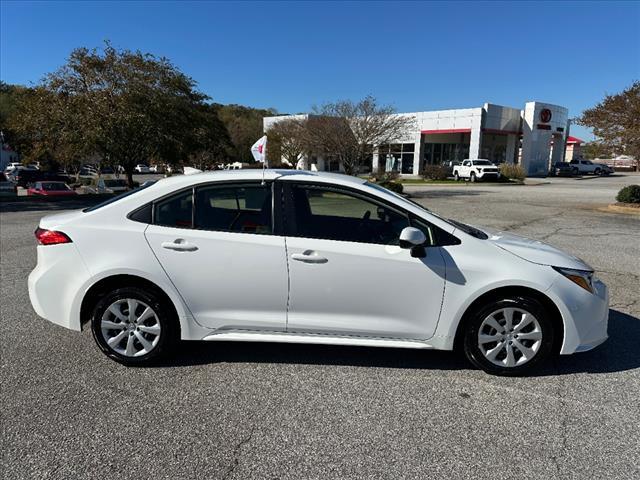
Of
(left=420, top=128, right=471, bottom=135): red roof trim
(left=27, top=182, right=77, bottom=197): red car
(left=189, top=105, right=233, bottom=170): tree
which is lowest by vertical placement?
(left=27, top=182, right=77, bottom=197): red car

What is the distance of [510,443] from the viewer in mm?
2803

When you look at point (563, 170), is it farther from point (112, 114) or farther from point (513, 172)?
point (112, 114)

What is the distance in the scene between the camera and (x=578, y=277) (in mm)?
3549

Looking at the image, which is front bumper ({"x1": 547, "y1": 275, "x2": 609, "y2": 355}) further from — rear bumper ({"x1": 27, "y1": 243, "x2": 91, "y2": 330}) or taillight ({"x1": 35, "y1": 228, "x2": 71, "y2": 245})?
taillight ({"x1": 35, "y1": 228, "x2": 71, "y2": 245})

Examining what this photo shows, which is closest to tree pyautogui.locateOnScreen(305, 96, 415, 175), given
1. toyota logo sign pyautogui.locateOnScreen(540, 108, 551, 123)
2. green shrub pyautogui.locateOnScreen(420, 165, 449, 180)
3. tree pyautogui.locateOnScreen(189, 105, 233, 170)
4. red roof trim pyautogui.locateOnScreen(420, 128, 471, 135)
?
tree pyautogui.locateOnScreen(189, 105, 233, 170)

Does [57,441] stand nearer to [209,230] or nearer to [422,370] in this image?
[209,230]

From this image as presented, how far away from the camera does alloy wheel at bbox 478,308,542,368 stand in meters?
3.52

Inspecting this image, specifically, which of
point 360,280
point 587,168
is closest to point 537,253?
point 360,280

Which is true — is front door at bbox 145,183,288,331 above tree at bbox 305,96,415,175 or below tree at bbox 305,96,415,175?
below

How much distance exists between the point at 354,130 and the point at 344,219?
21802mm

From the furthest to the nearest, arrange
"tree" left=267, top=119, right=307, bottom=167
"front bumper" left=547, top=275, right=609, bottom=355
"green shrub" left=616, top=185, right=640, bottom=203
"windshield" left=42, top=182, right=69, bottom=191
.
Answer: "tree" left=267, top=119, right=307, bottom=167, "windshield" left=42, top=182, right=69, bottom=191, "green shrub" left=616, top=185, right=640, bottom=203, "front bumper" left=547, top=275, right=609, bottom=355

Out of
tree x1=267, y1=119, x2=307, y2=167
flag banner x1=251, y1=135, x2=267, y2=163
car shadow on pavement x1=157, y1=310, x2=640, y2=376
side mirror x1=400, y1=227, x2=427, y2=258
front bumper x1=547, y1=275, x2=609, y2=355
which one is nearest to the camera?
side mirror x1=400, y1=227, x2=427, y2=258

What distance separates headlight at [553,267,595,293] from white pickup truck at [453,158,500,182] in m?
38.2

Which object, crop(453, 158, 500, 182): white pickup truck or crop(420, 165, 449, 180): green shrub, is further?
crop(420, 165, 449, 180): green shrub
